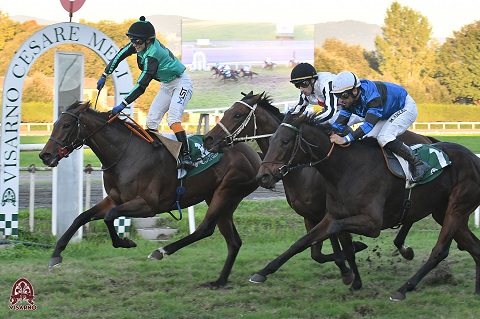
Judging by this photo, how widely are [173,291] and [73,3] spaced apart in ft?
14.5

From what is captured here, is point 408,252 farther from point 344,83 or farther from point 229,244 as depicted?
point 344,83

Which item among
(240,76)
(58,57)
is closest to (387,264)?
(58,57)

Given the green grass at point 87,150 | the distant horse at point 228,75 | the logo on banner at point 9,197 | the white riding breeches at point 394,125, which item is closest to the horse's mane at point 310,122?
the white riding breeches at point 394,125

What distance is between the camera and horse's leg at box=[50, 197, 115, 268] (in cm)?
726

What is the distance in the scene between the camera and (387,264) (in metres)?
8.68

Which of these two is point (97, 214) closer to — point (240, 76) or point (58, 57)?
point (58, 57)

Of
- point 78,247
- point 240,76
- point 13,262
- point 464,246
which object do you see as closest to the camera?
point 464,246

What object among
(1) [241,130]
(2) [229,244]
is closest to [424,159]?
(1) [241,130]

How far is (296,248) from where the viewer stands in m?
6.57

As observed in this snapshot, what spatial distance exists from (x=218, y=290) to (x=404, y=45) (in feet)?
148

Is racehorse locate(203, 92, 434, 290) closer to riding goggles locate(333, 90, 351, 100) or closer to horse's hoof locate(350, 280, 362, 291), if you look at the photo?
horse's hoof locate(350, 280, 362, 291)

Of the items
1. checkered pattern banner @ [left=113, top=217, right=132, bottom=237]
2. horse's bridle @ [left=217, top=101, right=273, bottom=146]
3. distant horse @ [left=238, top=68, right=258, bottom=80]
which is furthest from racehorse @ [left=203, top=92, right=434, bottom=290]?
distant horse @ [left=238, top=68, right=258, bottom=80]

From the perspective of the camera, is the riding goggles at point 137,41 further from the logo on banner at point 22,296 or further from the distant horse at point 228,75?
the distant horse at point 228,75

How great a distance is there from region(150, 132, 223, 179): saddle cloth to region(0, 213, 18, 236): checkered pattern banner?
2547mm
